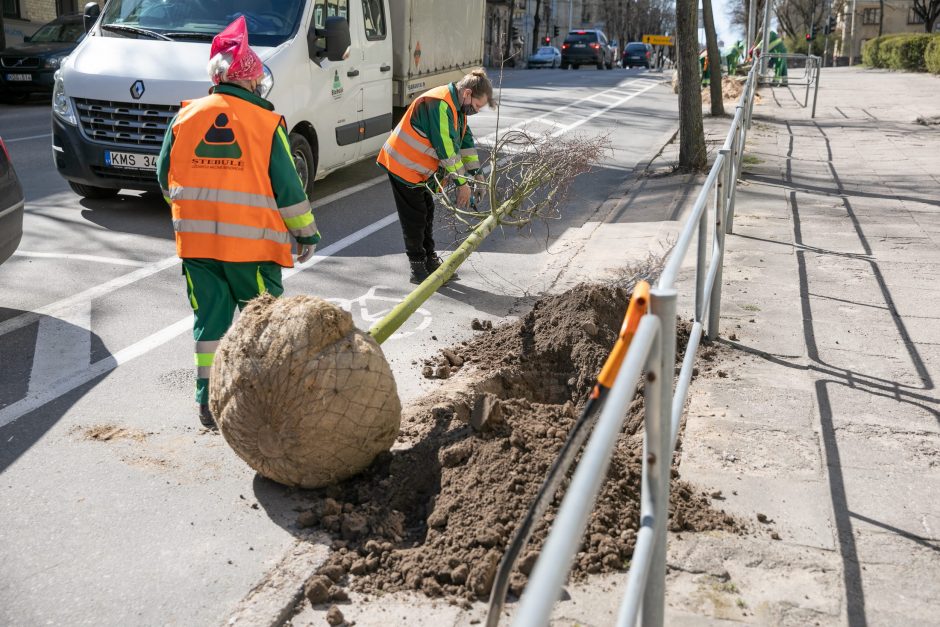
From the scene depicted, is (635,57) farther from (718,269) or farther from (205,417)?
(205,417)

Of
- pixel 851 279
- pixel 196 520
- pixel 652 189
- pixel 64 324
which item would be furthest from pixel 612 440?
pixel 652 189

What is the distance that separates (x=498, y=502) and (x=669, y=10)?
10783cm

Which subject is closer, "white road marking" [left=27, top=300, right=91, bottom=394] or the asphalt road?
the asphalt road

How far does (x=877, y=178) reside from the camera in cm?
1146

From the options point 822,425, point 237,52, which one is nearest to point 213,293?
point 237,52

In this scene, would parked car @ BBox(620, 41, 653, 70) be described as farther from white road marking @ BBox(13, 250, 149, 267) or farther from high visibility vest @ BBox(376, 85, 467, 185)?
white road marking @ BBox(13, 250, 149, 267)

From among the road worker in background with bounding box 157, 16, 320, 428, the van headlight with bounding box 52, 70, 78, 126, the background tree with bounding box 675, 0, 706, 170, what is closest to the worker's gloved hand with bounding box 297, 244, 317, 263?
the road worker in background with bounding box 157, 16, 320, 428

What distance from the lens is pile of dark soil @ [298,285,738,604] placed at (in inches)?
128

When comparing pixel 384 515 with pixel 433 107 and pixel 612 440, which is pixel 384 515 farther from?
pixel 433 107

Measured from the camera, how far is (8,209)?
20.7 ft

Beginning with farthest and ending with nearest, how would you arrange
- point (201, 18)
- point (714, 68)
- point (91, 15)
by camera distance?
point (714, 68) → point (91, 15) → point (201, 18)

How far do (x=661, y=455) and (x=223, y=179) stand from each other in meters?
2.78

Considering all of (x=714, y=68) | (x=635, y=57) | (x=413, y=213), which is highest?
(x=635, y=57)

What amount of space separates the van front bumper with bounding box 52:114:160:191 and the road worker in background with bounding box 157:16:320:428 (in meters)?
4.48
